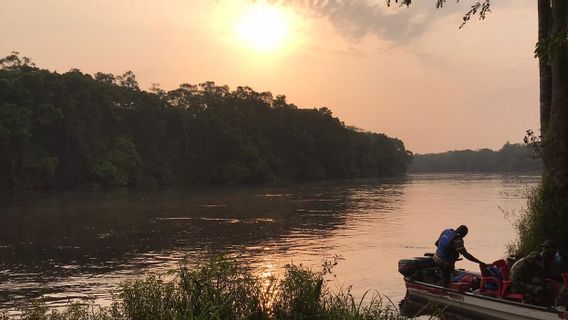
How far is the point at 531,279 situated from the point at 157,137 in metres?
99.1

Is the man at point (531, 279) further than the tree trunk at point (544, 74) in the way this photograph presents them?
No

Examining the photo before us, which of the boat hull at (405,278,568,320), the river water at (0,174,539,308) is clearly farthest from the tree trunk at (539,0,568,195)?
the river water at (0,174,539,308)

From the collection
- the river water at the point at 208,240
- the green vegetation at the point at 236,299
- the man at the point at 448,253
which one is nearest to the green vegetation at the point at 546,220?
the man at the point at 448,253

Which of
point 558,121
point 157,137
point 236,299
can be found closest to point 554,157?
point 558,121

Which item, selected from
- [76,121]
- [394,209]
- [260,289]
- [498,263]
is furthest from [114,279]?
[76,121]

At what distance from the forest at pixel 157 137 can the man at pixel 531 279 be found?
71580 millimetres

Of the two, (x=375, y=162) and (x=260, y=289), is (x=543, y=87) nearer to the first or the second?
(x=260, y=289)

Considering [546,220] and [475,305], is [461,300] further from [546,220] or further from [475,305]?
[546,220]

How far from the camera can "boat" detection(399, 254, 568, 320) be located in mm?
11062

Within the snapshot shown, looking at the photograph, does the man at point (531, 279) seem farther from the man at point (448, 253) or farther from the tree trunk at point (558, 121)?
the tree trunk at point (558, 121)

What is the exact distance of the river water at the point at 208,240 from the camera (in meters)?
18.7

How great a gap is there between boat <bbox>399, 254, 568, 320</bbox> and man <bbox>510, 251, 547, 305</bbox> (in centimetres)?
27

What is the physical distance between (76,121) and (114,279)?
69.7m

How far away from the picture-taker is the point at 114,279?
60.8 feet
